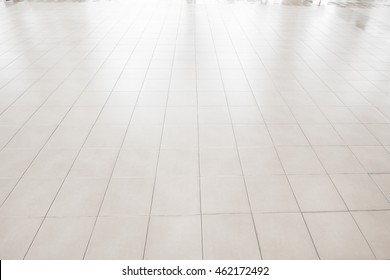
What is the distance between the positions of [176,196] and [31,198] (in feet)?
4.07

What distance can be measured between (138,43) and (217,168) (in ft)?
14.1

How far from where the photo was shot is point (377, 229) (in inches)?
89.7

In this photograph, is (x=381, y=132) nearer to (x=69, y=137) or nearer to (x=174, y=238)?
(x=174, y=238)

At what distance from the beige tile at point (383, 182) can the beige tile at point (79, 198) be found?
2490mm

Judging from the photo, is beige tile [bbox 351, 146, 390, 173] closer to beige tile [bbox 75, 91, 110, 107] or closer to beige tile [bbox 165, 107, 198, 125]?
beige tile [bbox 165, 107, 198, 125]

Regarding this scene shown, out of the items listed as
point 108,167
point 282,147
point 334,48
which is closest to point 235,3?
point 334,48

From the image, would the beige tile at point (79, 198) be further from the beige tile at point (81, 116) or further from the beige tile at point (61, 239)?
the beige tile at point (81, 116)

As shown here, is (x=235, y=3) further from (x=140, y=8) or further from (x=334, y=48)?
(x=334, y=48)

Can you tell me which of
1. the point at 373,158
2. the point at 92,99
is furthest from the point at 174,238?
the point at 92,99

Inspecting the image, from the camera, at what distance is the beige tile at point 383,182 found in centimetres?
262

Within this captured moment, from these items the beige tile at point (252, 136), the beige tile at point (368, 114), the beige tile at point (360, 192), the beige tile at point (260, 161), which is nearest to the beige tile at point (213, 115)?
the beige tile at point (252, 136)

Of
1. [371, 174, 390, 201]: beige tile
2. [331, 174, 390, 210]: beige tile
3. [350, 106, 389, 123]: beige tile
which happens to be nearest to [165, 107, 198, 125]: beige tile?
[331, 174, 390, 210]: beige tile

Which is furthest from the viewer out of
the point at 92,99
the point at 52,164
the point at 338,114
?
the point at 92,99

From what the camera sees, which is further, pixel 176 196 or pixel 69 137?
pixel 69 137
